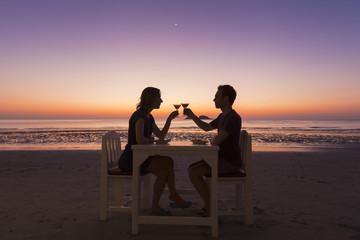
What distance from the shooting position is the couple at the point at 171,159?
11.8 ft

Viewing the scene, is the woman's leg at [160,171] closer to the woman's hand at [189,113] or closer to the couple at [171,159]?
the couple at [171,159]

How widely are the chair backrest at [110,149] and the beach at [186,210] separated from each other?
0.75 metres

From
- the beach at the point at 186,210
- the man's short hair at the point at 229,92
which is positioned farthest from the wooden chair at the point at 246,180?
the man's short hair at the point at 229,92

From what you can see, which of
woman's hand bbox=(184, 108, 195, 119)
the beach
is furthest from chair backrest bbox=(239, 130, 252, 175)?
woman's hand bbox=(184, 108, 195, 119)

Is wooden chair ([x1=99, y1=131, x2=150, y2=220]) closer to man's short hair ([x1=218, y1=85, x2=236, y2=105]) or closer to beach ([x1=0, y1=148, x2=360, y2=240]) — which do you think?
beach ([x1=0, y1=148, x2=360, y2=240])

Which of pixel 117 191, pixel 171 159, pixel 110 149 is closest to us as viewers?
pixel 171 159

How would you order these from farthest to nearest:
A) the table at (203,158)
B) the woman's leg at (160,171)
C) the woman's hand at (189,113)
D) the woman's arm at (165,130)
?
the woman's hand at (189,113), the woman's arm at (165,130), the woman's leg at (160,171), the table at (203,158)

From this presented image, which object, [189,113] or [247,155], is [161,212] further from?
[189,113]

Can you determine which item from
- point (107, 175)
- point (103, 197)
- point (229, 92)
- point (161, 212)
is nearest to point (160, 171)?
point (161, 212)

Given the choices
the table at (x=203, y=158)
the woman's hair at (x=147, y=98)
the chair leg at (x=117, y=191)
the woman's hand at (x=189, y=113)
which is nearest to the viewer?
the table at (x=203, y=158)

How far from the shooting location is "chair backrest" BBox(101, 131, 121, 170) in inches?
145

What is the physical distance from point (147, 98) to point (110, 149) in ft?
2.85

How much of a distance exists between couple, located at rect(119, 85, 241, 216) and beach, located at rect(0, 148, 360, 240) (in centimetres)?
47

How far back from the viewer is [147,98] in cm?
392
